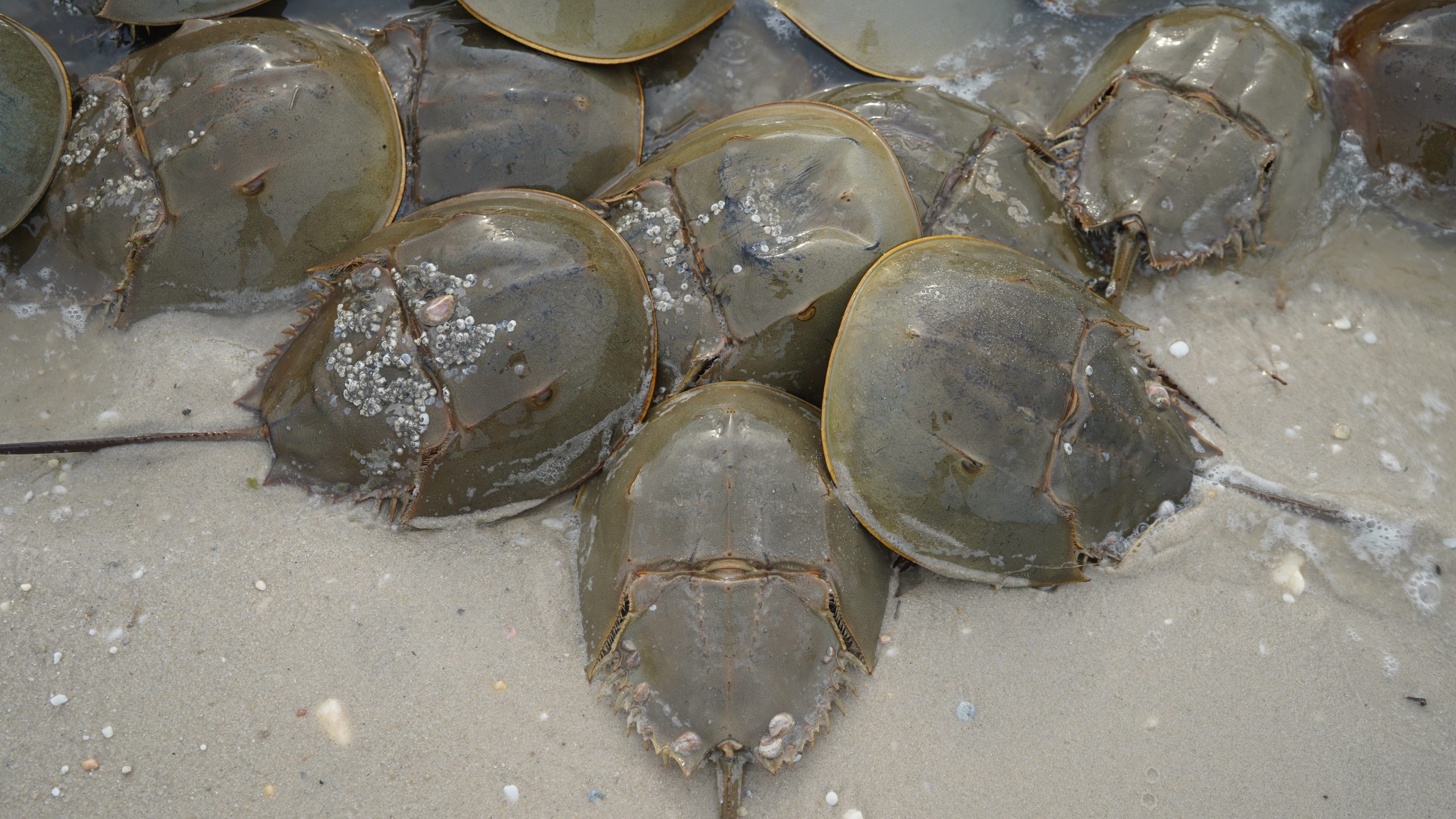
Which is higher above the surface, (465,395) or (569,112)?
(569,112)

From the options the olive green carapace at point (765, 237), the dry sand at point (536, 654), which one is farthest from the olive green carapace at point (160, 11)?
the olive green carapace at point (765, 237)

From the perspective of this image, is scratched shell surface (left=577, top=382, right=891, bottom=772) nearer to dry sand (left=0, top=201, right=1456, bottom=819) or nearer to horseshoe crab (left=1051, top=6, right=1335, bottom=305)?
dry sand (left=0, top=201, right=1456, bottom=819)

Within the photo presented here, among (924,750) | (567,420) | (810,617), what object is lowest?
(924,750)

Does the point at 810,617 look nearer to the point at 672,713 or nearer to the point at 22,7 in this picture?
the point at 672,713

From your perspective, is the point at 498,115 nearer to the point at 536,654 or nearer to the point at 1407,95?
the point at 536,654

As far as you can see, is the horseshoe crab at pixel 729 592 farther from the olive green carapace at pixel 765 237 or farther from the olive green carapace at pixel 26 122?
the olive green carapace at pixel 26 122

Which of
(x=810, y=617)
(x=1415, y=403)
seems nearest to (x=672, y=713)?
(x=810, y=617)

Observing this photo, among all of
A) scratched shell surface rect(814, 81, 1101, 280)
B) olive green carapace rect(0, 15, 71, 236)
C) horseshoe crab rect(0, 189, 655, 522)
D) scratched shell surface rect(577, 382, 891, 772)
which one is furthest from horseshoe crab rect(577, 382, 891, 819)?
olive green carapace rect(0, 15, 71, 236)
